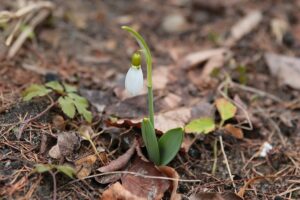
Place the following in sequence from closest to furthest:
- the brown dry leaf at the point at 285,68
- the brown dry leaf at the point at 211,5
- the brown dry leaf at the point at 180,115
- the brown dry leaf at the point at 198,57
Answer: the brown dry leaf at the point at 180,115
the brown dry leaf at the point at 285,68
the brown dry leaf at the point at 198,57
the brown dry leaf at the point at 211,5

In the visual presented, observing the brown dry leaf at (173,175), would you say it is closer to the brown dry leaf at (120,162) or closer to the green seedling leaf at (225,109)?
the brown dry leaf at (120,162)

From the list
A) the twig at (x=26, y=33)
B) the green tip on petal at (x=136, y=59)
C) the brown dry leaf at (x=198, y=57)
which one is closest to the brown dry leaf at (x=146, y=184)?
the green tip on petal at (x=136, y=59)

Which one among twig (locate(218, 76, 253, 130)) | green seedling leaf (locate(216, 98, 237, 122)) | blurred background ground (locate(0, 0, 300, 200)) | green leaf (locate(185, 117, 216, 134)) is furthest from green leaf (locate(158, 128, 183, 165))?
twig (locate(218, 76, 253, 130))

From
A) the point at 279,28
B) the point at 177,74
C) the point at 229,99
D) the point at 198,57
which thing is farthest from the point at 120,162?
the point at 279,28

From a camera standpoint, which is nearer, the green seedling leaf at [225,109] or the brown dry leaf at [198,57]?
the green seedling leaf at [225,109]

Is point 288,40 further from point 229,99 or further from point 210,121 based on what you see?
point 210,121

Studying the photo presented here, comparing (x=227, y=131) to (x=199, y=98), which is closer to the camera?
(x=227, y=131)

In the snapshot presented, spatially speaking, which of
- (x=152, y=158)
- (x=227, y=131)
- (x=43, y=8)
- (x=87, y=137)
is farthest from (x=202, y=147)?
(x=43, y=8)

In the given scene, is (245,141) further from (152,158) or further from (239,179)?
(152,158)
